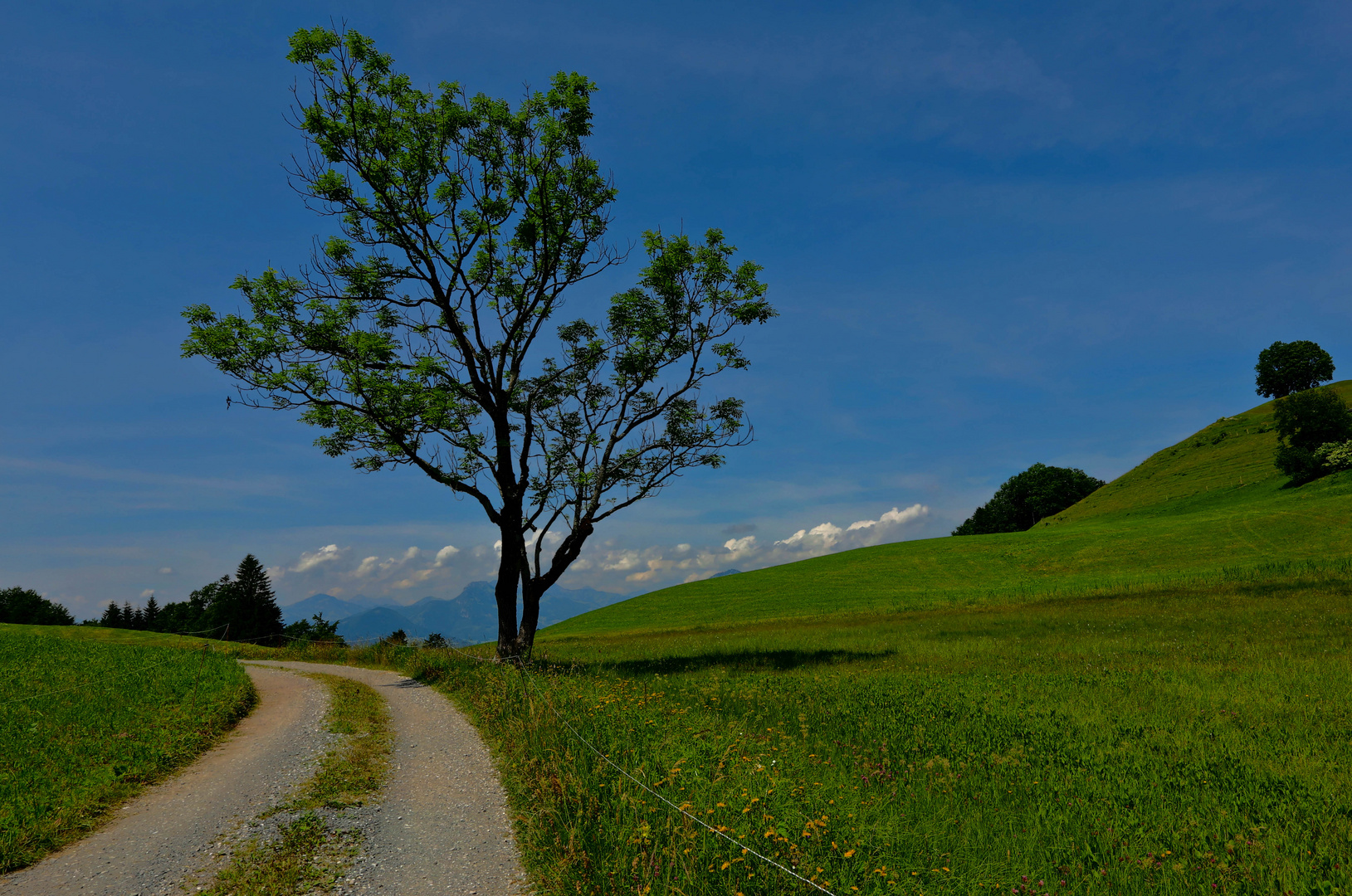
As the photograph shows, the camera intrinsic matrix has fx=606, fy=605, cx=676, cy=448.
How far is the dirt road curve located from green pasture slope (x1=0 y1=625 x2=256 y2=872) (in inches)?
21.4

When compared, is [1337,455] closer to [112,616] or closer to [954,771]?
[954,771]

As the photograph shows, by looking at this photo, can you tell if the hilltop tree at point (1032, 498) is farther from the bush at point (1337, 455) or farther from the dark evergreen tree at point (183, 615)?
the dark evergreen tree at point (183, 615)

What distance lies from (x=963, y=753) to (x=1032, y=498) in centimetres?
16378

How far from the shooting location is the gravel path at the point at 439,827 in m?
7.46

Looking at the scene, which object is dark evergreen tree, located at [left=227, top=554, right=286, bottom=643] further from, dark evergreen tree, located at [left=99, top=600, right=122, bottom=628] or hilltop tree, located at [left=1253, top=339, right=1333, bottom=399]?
hilltop tree, located at [left=1253, top=339, right=1333, bottom=399]

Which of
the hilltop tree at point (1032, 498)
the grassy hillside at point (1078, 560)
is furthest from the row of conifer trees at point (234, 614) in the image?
the hilltop tree at point (1032, 498)

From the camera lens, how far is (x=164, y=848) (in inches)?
329

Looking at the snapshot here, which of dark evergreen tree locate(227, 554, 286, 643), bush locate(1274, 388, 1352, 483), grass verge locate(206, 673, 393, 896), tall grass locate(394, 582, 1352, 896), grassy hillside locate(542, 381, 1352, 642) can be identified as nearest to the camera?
tall grass locate(394, 582, 1352, 896)

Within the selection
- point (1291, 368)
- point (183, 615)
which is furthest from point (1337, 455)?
point (183, 615)

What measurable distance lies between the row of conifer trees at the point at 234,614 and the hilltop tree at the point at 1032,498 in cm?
15001

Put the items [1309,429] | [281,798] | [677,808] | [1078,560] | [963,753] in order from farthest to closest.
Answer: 1. [1309,429]
2. [1078,560]
3. [963,753]
4. [281,798]
5. [677,808]

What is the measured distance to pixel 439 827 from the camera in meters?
9.16

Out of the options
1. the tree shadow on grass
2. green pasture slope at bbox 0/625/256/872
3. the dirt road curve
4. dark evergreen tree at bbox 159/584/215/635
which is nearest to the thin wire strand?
the dirt road curve

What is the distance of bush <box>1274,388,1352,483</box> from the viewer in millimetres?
73812
